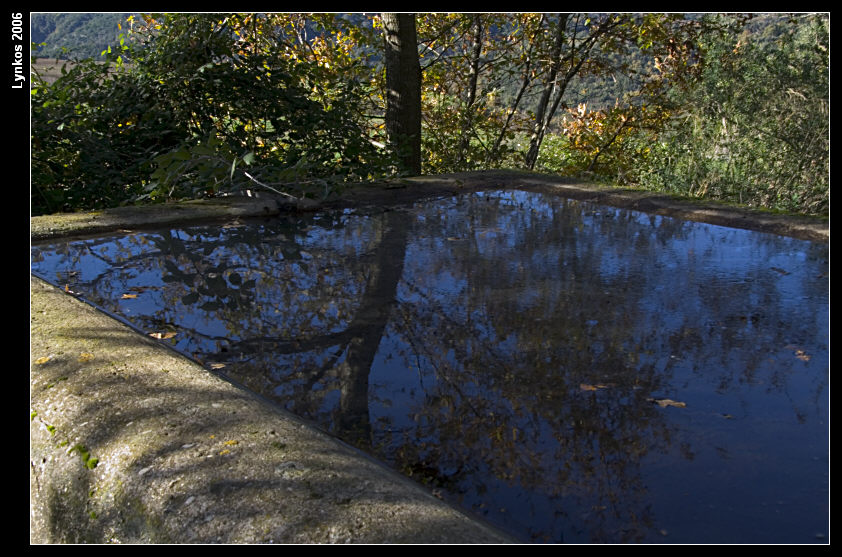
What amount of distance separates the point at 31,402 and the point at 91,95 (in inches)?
219

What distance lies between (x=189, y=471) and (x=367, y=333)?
1340mm

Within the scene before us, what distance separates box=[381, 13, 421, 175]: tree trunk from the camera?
8211 millimetres

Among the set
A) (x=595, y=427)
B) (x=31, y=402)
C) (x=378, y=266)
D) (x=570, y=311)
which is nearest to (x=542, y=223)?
(x=378, y=266)

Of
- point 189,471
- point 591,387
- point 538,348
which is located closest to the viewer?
point 189,471

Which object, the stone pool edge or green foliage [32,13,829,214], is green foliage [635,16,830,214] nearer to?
green foliage [32,13,829,214]

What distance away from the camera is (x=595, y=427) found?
7.75 feet

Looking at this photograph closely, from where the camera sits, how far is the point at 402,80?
827 cm

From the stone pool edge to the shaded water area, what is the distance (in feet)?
0.77

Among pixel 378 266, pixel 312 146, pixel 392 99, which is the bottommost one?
pixel 378 266

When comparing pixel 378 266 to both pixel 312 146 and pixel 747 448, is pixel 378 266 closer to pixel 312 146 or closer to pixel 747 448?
pixel 747 448

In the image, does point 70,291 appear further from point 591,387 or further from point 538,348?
point 591,387

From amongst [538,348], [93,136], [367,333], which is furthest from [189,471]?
[93,136]

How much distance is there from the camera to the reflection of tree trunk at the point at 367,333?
8.08 ft
